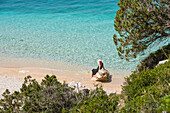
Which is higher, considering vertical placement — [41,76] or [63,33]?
[63,33]

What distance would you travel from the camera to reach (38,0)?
41.5 m

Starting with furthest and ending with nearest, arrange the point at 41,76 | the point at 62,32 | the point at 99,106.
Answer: the point at 62,32 → the point at 41,76 → the point at 99,106

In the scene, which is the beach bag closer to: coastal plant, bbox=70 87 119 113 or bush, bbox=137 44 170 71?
bush, bbox=137 44 170 71

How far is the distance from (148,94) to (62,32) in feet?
62.7

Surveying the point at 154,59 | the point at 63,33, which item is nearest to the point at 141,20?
the point at 154,59

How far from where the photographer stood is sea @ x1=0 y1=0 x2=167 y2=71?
15992 mm

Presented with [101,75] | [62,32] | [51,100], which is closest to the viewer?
[51,100]

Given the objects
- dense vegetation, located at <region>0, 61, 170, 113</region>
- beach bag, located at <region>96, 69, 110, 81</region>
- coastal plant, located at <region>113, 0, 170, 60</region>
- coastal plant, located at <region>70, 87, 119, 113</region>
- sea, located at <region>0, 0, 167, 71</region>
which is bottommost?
coastal plant, located at <region>70, 87, 119, 113</region>

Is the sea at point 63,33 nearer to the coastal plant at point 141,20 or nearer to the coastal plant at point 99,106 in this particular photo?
the coastal plant at point 141,20

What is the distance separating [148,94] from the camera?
464 centimetres

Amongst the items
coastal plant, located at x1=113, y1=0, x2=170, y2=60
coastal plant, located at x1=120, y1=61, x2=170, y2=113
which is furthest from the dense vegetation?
coastal plant, located at x1=113, y1=0, x2=170, y2=60

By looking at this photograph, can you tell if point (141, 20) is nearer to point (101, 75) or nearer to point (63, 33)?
point (101, 75)

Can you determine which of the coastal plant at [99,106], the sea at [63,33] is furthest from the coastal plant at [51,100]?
the sea at [63,33]

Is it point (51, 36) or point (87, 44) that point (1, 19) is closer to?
point (51, 36)
